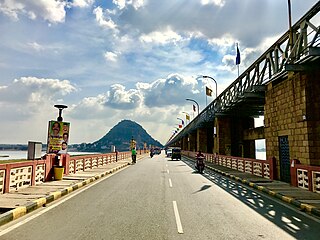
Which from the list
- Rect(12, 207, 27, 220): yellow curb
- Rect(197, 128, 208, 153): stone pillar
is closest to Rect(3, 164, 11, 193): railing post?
Rect(12, 207, 27, 220): yellow curb

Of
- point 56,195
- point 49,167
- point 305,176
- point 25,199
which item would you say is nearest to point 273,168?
point 305,176

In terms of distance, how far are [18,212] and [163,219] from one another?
4.07 meters

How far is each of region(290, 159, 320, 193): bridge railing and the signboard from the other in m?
12.2

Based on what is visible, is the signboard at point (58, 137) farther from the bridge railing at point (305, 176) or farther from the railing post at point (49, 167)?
the bridge railing at point (305, 176)

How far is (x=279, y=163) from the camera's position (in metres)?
16.0

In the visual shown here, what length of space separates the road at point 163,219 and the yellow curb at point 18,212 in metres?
0.26

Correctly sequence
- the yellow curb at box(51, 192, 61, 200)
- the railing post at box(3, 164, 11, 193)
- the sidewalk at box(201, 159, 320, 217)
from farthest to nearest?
the railing post at box(3, 164, 11, 193)
the yellow curb at box(51, 192, 61, 200)
the sidewalk at box(201, 159, 320, 217)

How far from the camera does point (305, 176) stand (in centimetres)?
1243

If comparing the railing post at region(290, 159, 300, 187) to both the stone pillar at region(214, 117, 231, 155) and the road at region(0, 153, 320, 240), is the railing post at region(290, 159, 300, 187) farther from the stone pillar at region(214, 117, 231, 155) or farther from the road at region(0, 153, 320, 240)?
the stone pillar at region(214, 117, 231, 155)

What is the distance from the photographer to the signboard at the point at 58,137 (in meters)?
16.0

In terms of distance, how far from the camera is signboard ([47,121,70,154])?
1598cm

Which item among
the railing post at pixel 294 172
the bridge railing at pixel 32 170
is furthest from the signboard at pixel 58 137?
the railing post at pixel 294 172

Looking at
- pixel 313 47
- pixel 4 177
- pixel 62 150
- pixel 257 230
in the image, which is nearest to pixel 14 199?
pixel 4 177

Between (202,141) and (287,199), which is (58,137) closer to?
(287,199)
